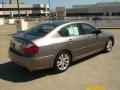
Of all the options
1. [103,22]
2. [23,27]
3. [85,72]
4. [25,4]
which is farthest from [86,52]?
[25,4]

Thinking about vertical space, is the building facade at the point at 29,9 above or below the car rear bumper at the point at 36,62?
above

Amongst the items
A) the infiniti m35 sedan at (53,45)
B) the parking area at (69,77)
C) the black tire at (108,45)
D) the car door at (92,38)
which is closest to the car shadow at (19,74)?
the parking area at (69,77)

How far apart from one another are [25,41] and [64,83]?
1660 millimetres

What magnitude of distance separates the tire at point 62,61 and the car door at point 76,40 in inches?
9.5

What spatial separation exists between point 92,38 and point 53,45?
2100 millimetres

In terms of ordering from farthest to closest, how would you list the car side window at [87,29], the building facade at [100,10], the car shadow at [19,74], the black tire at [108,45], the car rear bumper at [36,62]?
the building facade at [100,10]
the black tire at [108,45]
the car side window at [87,29]
the car shadow at [19,74]
the car rear bumper at [36,62]

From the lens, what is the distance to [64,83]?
5.85 m

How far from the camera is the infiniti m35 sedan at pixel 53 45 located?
6.07 m

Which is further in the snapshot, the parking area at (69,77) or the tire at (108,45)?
the tire at (108,45)

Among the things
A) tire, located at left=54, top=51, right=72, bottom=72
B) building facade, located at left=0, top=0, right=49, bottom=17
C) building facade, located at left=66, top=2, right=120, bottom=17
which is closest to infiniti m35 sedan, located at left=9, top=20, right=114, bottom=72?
tire, located at left=54, top=51, right=72, bottom=72

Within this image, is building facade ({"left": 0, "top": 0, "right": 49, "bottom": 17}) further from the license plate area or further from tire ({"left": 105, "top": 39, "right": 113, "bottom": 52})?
the license plate area

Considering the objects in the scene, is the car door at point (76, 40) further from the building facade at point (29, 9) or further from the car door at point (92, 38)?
the building facade at point (29, 9)

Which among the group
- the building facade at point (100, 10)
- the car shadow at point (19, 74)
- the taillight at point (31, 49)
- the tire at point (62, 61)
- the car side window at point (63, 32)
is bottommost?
the car shadow at point (19, 74)

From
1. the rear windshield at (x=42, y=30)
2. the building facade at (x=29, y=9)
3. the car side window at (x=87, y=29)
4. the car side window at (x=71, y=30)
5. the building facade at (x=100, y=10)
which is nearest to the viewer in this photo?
the rear windshield at (x=42, y=30)
